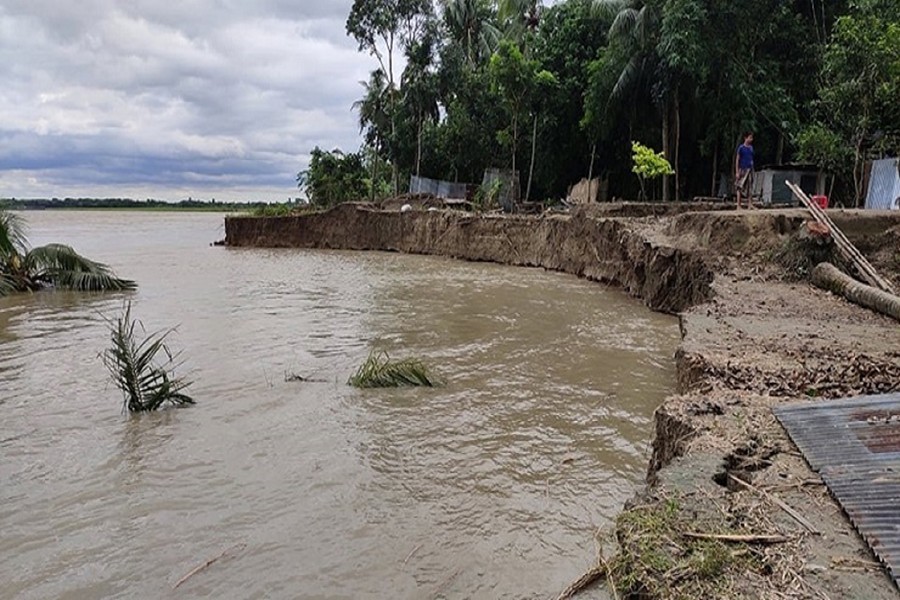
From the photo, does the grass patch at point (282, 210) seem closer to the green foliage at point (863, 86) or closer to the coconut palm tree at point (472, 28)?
the coconut palm tree at point (472, 28)

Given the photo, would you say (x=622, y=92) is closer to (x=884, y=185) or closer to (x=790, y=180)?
(x=790, y=180)

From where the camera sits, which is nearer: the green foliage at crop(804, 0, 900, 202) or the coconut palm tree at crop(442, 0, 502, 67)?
the green foliage at crop(804, 0, 900, 202)

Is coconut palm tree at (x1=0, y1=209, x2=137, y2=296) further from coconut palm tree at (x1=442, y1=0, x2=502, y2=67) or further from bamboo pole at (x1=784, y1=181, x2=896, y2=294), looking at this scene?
coconut palm tree at (x1=442, y1=0, x2=502, y2=67)

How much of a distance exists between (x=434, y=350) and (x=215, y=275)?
12.3 metres

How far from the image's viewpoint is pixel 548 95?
24.6 metres

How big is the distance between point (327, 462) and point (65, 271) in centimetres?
1300

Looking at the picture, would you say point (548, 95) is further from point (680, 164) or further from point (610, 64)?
point (680, 164)

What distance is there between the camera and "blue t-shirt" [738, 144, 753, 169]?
1236 centimetres

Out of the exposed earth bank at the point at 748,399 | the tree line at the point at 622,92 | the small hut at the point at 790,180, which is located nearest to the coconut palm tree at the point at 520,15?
the tree line at the point at 622,92

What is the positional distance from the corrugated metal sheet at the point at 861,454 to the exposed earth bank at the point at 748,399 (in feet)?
0.21

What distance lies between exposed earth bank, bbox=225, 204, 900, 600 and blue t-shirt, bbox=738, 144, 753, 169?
1664 mm

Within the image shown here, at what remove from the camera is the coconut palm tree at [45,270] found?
14.2m

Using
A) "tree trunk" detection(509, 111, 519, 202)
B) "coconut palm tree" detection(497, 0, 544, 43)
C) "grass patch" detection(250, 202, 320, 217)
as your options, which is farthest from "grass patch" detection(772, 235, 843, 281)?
"grass patch" detection(250, 202, 320, 217)

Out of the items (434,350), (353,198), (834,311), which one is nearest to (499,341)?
(434,350)
